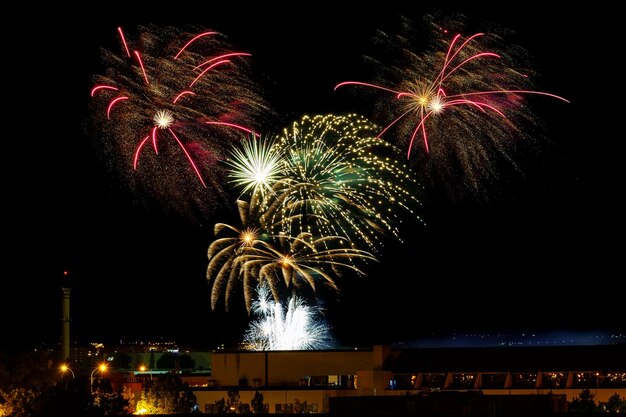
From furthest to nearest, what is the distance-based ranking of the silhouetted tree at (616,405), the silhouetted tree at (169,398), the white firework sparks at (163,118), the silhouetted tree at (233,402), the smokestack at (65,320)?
the smokestack at (65,320) < the silhouetted tree at (233,402) < the silhouetted tree at (169,398) < the silhouetted tree at (616,405) < the white firework sparks at (163,118)

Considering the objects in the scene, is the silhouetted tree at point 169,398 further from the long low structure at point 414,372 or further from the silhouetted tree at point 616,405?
the silhouetted tree at point 616,405

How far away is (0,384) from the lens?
68.9 meters

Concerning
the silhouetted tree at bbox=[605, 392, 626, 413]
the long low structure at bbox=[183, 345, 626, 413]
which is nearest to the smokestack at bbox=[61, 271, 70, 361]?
the long low structure at bbox=[183, 345, 626, 413]

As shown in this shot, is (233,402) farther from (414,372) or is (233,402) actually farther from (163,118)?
(163,118)

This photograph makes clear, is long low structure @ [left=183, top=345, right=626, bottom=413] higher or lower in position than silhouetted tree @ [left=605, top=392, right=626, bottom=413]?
higher

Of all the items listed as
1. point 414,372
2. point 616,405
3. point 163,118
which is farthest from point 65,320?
point 616,405

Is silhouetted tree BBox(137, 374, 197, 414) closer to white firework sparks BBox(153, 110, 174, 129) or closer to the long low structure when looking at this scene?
the long low structure

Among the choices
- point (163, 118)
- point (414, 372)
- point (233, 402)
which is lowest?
point (233, 402)

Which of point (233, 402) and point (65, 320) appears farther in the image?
point (65, 320)

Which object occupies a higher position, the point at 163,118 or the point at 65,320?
the point at 163,118

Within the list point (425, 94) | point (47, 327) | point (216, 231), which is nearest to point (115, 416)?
point (216, 231)

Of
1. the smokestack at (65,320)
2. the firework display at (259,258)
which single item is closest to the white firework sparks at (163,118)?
the firework display at (259,258)

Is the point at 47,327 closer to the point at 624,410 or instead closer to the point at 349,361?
the point at 349,361

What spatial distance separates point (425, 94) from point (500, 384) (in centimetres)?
2685
